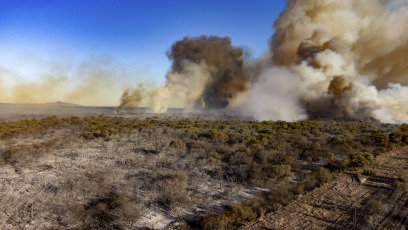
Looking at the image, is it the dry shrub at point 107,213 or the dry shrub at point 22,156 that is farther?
the dry shrub at point 22,156

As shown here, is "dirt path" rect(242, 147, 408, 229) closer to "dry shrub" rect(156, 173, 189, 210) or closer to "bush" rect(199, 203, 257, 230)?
"bush" rect(199, 203, 257, 230)

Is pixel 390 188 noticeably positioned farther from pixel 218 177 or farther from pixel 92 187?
pixel 92 187

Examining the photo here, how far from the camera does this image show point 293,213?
6.93m

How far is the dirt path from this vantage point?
6223 mm

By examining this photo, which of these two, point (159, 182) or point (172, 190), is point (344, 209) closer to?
point (172, 190)

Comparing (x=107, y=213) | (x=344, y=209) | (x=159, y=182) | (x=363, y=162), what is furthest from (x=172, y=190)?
(x=363, y=162)

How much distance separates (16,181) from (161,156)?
A: 6.66 m

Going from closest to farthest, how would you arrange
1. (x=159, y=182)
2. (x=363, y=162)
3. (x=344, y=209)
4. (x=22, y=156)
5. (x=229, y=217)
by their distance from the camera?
(x=229, y=217)
(x=344, y=209)
(x=159, y=182)
(x=363, y=162)
(x=22, y=156)

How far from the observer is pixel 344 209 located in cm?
709

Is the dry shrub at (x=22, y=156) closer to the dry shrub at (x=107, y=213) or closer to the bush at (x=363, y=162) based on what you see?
the dry shrub at (x=107, y=213)

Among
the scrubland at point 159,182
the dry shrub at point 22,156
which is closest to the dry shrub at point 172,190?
the scrubland at point 159,182

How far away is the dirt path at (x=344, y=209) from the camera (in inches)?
245

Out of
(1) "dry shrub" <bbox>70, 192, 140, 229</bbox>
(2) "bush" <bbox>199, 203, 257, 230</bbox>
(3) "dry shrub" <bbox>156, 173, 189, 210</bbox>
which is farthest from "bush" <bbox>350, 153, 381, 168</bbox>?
(1) "dry shrub" <bbox>70, 192, 140, 229</bbox>

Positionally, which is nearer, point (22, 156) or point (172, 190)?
point (172, 190)
